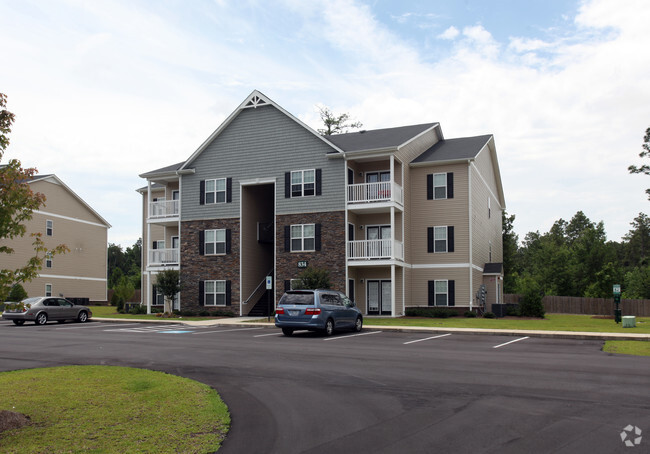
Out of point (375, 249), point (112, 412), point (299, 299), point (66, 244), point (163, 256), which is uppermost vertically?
point (66, 244)

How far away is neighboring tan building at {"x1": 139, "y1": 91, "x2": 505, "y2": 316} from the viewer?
3266 centimetres

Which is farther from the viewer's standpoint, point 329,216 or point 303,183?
point 303,183

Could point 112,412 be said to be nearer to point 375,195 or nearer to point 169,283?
point 375,195

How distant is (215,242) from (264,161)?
5612 millimetres

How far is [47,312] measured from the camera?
29391 millimetres

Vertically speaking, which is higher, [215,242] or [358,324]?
[215,242]

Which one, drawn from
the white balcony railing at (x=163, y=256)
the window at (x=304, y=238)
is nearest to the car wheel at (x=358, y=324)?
the window at (x=304, y=238)

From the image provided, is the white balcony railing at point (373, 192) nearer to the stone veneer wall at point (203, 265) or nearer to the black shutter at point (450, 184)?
the black shutter at point (450, 184)

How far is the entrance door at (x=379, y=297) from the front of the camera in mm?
33572

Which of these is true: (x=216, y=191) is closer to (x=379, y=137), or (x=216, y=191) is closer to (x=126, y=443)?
(x=379, y=137)

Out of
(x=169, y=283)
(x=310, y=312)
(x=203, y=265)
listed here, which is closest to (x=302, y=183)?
(x=203, y=265)

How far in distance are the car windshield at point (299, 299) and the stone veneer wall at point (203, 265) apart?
45.4 ft

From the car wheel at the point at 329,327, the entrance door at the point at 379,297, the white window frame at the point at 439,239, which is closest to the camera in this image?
the car wheel at the point at 329,327

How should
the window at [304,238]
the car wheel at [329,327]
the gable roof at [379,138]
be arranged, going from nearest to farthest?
the car wheel at [329,327] < the gable roof at [379,138] < the window at [304,238]
